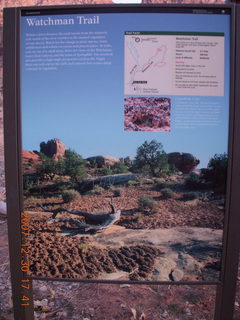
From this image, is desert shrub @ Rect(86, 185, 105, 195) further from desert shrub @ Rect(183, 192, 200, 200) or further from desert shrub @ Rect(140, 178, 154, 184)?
desert shrub @ Rect(183, 192, 200, 200)

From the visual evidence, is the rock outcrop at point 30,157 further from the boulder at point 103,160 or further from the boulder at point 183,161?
the boulder at point 183,161

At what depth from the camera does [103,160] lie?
1977 mm

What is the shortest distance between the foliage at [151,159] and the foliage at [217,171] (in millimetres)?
278

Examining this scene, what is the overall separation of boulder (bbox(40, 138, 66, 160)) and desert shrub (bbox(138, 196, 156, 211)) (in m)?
0.62

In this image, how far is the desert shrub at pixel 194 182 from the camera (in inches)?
78.3

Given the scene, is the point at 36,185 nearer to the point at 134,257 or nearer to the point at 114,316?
the point at 134,257

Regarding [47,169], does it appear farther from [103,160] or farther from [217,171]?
[217,171]

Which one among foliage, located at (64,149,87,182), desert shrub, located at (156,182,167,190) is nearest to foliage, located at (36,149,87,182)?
foliage, located at (64,149,87,182)

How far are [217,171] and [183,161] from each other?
0.24 meters

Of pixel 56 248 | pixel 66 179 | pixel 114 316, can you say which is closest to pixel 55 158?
pixel 66 179

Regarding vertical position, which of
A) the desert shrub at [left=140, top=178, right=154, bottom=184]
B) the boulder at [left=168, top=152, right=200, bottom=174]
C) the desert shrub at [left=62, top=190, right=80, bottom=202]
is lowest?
the desert shrub at [left=62, top=190, right=80, bottom=202]

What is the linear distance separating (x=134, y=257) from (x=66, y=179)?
715 millimetres

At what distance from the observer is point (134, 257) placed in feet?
6.64

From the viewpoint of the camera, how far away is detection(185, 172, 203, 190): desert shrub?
1.99 m
